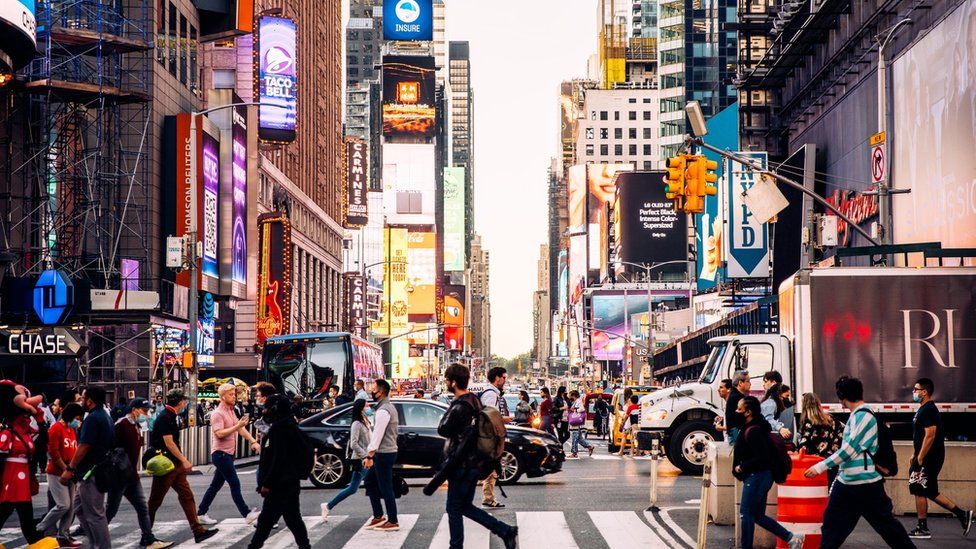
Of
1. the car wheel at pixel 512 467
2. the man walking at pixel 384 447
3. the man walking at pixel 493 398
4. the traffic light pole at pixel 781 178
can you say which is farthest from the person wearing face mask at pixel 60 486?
the traffic light pole at pixel 781 178

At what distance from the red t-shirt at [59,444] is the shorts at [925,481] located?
9.70 m

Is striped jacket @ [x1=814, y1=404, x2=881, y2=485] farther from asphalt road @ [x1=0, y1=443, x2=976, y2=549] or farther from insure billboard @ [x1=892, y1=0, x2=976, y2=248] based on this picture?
insure billboard @ [x1=892, y1=0, x2=976, y2=248]

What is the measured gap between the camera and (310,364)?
42.7m

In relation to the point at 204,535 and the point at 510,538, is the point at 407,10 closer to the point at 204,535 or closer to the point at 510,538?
the point at 204,535

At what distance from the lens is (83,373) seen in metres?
45.9

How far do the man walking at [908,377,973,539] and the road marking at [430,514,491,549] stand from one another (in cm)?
506

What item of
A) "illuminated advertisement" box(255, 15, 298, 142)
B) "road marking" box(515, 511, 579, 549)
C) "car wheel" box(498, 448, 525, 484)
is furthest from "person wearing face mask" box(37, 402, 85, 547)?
"illuminated advertisement" box(255, 15, 298, 142)

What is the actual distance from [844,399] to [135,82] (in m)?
51.4

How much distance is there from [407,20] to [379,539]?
598ft

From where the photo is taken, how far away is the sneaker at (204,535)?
14578mm

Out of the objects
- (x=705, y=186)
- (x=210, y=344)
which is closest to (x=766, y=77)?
(x=210, y=344)

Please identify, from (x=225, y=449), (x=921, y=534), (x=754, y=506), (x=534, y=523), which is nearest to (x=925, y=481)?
(x=921, y=534)

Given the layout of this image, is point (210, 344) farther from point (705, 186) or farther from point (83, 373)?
point (705, 186)

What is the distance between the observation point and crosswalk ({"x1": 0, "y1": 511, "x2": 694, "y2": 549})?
14188mm
